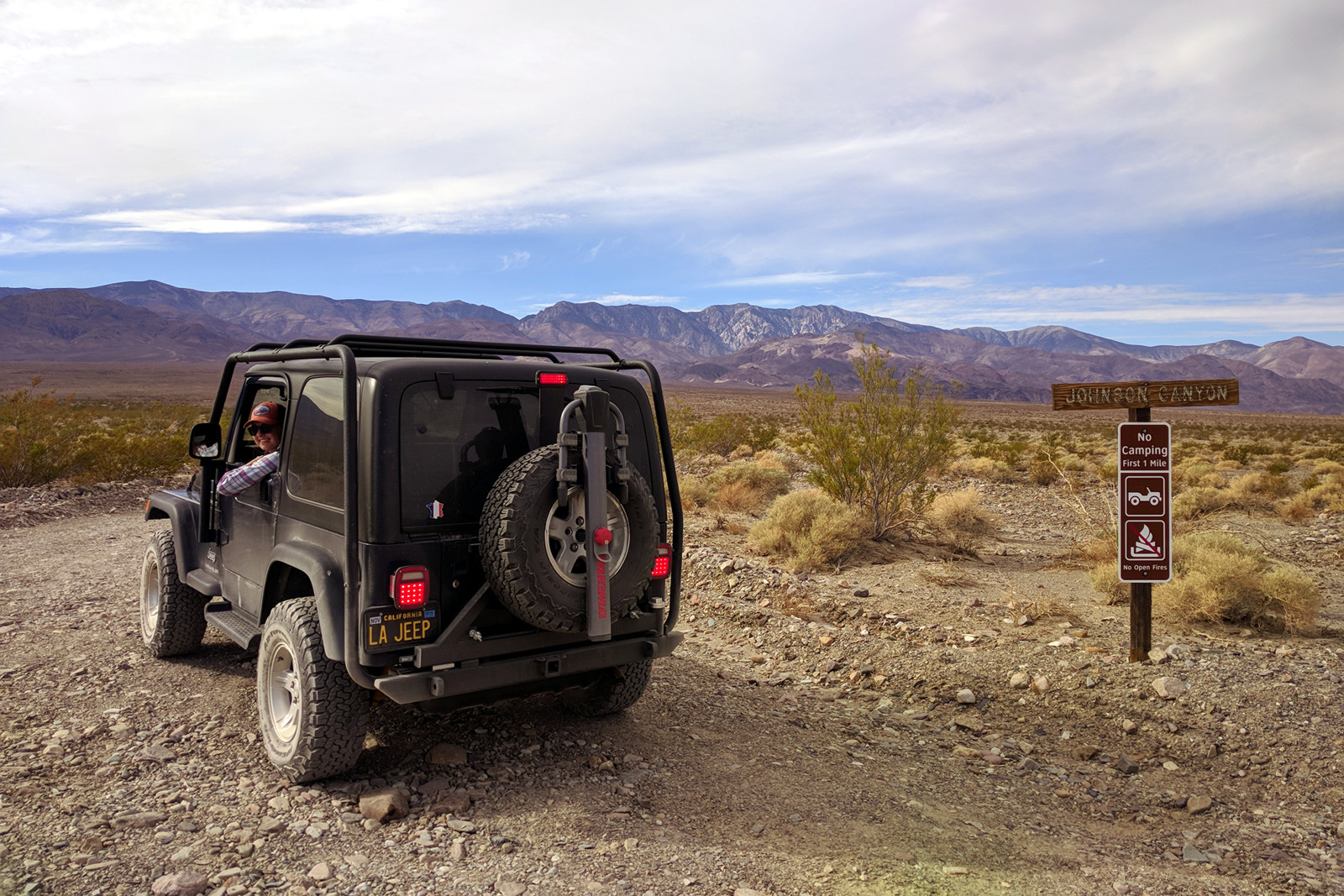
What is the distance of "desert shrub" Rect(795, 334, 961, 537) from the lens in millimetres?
11219

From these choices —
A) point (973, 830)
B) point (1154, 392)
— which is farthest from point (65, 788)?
point (1154, 392)

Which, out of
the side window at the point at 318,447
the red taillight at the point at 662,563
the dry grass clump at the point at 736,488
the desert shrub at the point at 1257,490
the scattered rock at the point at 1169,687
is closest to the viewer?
the side window at the point at 318,447

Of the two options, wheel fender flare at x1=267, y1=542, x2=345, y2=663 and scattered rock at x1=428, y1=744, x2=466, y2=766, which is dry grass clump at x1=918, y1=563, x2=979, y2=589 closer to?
scattered rock at x1=428, y1=744, x2=466, y2=766

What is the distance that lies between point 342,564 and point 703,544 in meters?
7.37

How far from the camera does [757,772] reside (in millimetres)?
4547

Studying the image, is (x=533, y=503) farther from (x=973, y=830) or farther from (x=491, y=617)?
(x=973, y=830)

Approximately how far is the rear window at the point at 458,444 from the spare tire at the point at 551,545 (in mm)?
199

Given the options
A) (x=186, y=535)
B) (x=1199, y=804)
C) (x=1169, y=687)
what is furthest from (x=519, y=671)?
(x=1169, y=687)

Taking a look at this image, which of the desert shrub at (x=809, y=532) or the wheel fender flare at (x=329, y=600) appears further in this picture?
the desert shrub at (x=809, y=532)

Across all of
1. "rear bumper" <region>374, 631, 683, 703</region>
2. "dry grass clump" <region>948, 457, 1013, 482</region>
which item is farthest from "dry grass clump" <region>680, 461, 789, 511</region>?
"rear bumper" <region>374, 631, 683, 703</region>

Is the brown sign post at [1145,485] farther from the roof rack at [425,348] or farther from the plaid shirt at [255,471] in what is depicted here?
the plaid shirt at [255,471]

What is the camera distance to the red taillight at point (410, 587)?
3.76m

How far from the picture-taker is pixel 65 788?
3986 mm

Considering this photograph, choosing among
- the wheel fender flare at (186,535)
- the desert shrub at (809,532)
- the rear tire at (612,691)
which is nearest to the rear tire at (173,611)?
the wheel fender flare at (186,535)
